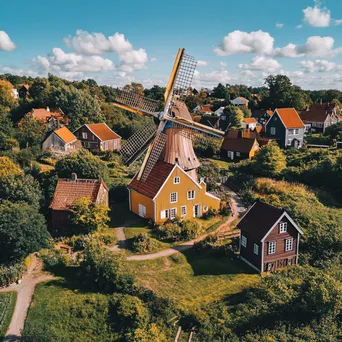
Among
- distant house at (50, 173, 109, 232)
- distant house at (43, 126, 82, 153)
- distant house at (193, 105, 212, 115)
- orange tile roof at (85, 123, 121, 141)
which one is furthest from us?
distant house at (193, 105, 212, 115)

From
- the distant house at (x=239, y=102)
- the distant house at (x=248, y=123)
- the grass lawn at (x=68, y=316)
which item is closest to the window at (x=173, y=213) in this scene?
the grass lawn at (x=68, y=316)

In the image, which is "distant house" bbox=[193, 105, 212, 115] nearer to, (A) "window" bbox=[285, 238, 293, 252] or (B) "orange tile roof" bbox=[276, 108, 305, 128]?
(B) "orange tile roof" bbox=[276, 108, 305, 128]

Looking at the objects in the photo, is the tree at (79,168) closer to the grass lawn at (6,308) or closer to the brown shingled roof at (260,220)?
the grass lawn at (6,308)

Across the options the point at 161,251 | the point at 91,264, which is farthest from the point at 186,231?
the point at 91,264

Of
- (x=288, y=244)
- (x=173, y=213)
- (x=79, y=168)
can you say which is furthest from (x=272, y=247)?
(x=79, y=168)

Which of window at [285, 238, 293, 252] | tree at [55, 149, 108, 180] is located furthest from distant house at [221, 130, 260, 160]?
window at [285, 238, 293, 252]

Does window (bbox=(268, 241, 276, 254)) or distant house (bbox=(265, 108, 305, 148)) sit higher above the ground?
distant house (bbox=(265, 108, 305, 148))

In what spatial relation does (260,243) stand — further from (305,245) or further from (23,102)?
(23,102)

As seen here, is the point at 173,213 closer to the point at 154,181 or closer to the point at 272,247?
the point at 154,181
